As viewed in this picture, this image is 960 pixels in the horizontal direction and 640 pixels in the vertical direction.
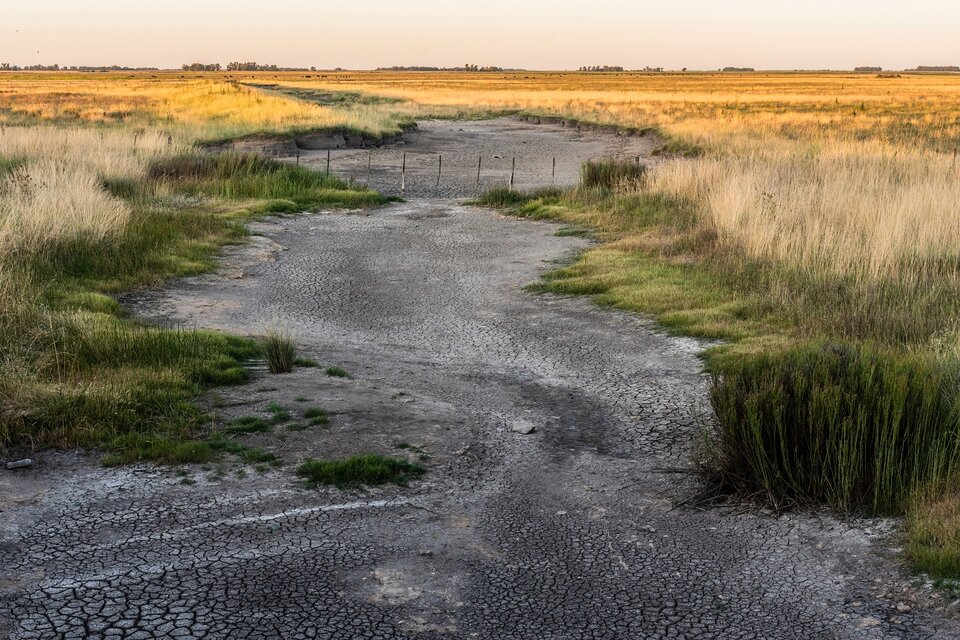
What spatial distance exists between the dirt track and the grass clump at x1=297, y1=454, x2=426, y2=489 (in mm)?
108

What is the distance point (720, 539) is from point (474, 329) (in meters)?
5.54

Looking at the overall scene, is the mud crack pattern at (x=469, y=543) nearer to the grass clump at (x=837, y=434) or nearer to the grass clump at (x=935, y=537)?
the grass clump at (x=935, y=537)

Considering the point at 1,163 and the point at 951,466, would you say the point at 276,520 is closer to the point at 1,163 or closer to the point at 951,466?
the point at 951,466

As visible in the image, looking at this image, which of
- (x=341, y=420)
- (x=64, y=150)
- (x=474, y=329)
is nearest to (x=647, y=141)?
(x=64, y=150)

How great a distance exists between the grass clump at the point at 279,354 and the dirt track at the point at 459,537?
231mm

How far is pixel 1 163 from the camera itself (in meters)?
19.5

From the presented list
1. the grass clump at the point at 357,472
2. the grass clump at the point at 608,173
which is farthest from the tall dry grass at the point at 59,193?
the grass clump at the point at 608,173

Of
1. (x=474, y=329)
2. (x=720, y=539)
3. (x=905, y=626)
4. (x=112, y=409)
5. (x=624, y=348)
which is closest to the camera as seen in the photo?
(x=905, y=626)

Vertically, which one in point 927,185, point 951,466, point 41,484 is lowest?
point 41,484

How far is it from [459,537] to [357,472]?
102 centimetres

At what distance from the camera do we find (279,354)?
8.16 metres

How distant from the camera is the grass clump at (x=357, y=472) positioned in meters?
5.81

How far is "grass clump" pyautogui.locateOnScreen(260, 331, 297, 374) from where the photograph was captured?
8.14 metres

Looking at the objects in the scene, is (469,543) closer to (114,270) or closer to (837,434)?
(837,434)
